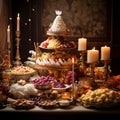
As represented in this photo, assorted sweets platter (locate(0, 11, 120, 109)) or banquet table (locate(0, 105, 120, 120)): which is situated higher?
assorted sweets platter (locate(0, 11, 120, 109))

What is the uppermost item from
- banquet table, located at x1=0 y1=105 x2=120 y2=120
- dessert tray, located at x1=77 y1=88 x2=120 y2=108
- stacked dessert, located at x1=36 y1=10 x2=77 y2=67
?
stacked dessert, located at x1=36 y1=10 x2=77 y2=67

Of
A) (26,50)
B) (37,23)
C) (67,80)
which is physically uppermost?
(37,23)

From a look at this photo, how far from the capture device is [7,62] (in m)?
4.14

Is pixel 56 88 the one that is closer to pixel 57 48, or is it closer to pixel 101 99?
pixel 101 99

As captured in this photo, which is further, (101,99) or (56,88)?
(56,88)

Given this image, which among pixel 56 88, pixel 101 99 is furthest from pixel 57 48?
pixel 101 99

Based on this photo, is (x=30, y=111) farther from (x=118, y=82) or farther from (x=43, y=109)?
(x=118, y=82)

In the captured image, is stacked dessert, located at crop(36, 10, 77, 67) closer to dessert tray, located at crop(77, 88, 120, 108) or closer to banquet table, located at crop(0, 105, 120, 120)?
dessert tray, located at crop(77, 88, 120, 108)

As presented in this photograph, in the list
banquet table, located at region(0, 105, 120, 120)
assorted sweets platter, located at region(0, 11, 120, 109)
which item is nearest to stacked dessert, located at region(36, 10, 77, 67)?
assorted sweets platter, located at region(0, 11, 120, 109)

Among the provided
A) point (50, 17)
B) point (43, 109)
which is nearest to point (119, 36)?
point (50, 17)

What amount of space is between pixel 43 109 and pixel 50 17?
321cm
